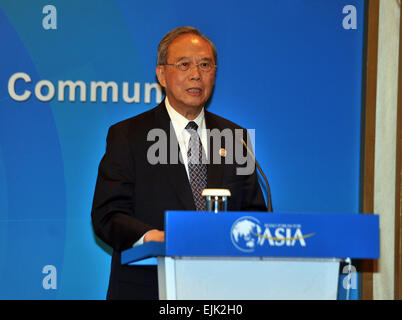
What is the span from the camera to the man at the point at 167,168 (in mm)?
2812

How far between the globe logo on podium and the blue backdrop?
2048mm

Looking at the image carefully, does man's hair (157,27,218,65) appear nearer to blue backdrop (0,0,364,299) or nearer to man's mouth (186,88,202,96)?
man's mouth (186,88,202,96)

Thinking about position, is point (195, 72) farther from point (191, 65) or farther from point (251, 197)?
point (251, 197)

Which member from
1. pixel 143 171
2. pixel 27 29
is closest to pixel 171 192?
pixel 143 171

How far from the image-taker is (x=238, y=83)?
3.99 metres

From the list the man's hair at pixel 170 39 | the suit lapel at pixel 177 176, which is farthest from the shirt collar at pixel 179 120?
the man's hair at pixel 170 39

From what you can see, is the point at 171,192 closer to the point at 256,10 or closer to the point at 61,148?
the point at 61,148

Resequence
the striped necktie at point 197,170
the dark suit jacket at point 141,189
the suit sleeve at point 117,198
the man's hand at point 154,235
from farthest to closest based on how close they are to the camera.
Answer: the striped necktie at point 197,170, the dark suit jacket at point 141,189, the suit sleeve at point 117,198, the man's hand at point 154,235

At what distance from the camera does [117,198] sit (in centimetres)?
284

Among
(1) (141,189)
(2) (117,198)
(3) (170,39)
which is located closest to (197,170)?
(1) (141,189)

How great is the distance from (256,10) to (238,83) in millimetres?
454

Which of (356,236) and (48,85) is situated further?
(48,85)

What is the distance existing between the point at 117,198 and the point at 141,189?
0.16 metres

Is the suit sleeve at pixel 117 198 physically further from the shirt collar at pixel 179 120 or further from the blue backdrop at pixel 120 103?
the blue backdrop at pixel 120 103
